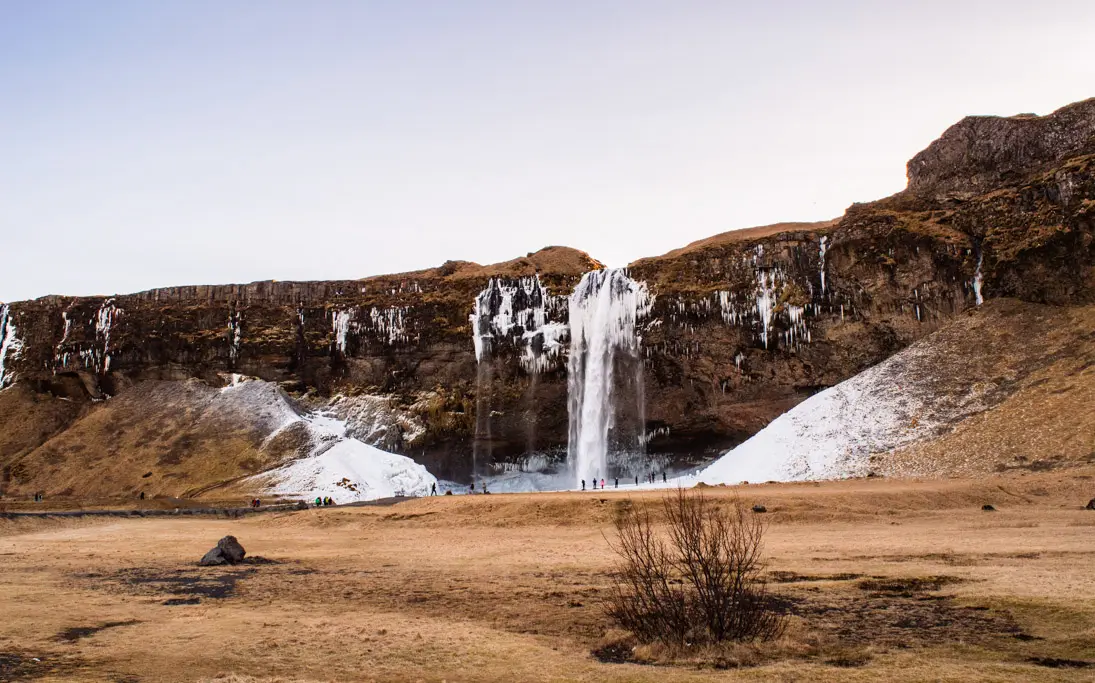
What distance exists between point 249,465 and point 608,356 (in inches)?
917

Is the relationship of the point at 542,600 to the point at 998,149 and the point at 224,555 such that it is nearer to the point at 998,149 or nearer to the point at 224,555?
the point at 224,555

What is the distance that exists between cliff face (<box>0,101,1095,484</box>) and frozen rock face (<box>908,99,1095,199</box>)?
11 centimetres

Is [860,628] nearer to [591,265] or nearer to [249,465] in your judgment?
[249,465]

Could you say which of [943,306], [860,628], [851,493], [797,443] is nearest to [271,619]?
[860,628]

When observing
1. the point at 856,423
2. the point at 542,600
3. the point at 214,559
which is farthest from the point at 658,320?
the point at 542,600

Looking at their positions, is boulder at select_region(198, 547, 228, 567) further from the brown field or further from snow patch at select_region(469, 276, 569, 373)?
snow patch at select_region(469, 276, 569, 373)

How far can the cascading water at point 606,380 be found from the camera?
53719 mm

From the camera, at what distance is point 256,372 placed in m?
62.4

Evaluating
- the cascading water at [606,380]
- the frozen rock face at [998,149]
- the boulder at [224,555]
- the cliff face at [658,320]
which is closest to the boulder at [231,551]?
the boulder at [224,555]

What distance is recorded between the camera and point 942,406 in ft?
138

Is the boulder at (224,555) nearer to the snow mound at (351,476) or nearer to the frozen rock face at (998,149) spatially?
the snow mound at (351,476)

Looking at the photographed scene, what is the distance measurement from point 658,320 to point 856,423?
1437 centimetres

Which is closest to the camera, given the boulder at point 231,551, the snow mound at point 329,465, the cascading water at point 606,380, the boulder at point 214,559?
the boulder at point 214,559

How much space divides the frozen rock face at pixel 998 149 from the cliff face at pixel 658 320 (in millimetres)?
108
